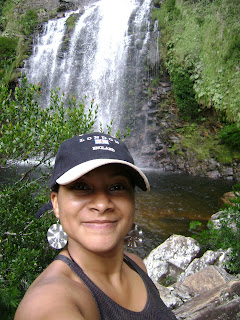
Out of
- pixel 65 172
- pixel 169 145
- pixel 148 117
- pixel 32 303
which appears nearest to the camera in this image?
pixel 32 303

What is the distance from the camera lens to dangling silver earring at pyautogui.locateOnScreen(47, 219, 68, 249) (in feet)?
5.45

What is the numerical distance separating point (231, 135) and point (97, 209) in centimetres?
1476

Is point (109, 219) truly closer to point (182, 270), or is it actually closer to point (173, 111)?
point (182, 270)

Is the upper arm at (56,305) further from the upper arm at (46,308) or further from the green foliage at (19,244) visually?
the green foliage at (19,244)

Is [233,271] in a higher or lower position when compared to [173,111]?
lower

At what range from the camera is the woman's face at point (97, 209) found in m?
1.07

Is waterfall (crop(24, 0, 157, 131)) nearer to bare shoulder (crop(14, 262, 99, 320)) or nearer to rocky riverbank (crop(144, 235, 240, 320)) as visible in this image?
rocky riverbank (crop(144, 235, 240, 320))

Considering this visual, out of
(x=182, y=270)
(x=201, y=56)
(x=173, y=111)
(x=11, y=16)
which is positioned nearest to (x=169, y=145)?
(x=173, y=111)

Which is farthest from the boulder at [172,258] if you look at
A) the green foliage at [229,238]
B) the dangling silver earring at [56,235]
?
the dangling silver earring at [56,235]

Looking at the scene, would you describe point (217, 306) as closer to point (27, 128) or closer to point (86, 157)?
point (86, 157)

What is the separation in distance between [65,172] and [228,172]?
46.4ft

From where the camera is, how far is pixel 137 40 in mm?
18375

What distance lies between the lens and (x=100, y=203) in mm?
1079

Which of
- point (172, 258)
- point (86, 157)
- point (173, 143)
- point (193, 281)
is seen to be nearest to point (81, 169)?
point (86, 157)
